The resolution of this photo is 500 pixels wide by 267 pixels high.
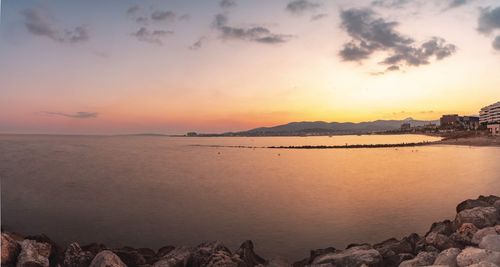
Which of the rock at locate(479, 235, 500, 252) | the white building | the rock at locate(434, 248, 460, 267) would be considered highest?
the white building

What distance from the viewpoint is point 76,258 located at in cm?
833

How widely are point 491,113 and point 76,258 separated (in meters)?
168

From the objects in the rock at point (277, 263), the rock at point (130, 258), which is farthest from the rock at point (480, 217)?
the rock at point (130, 258)

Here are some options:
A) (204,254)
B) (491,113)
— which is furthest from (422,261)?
(491,113)

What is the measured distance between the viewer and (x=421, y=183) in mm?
25562

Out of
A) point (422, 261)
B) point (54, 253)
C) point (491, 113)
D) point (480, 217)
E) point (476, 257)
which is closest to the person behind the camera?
point (476, 257)

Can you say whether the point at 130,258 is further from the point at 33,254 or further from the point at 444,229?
the point at 444,229

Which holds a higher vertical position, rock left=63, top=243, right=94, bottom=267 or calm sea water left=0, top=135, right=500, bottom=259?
rock left=63, top=243, right=94, bottom=267

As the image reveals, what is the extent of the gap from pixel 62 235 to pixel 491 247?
13069 mm

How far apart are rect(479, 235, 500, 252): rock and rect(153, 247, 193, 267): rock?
21.0 feet

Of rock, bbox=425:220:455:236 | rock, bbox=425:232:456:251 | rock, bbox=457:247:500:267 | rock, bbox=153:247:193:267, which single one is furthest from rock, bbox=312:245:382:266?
rock, bbox=425:220:455:236

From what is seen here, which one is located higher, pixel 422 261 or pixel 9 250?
pixel 9 250

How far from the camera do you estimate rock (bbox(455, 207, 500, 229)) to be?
10.5m

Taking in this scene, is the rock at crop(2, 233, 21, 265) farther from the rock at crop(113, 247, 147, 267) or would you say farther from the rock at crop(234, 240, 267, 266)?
the rock at crop(234, 240, 267, 266)
